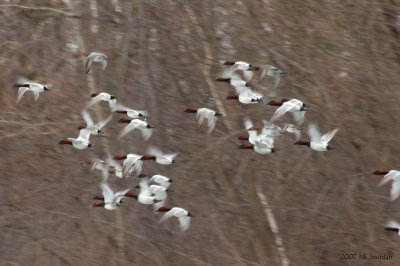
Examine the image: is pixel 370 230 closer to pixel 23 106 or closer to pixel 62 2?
pixel 23 106

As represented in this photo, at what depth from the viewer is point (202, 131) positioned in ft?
65.6

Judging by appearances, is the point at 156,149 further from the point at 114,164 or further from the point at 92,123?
the point at 114,164

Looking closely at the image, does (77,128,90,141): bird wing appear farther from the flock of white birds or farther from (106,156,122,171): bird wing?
(106,156,122,171): bird wing

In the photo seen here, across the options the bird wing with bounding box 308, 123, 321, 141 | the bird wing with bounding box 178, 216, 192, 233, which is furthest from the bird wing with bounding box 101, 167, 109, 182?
the bird wing with bounding box 308, 123, 321, 141

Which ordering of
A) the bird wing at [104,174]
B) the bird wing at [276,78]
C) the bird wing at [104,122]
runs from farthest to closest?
the bird wing at [276,78]
the bird wing at [104,122]
the bird wing at [104,174]

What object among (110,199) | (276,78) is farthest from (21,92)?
(276,78)

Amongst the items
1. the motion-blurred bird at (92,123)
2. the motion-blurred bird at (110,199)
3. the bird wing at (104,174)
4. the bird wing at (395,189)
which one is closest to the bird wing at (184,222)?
the motion-blurred bird at (110,199)

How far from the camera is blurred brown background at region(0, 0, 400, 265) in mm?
17812

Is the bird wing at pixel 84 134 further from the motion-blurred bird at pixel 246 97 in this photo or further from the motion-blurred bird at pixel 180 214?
the motion-blurred bird at pixel 246 97

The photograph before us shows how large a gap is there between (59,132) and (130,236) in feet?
11.9

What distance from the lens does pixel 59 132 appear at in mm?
19234

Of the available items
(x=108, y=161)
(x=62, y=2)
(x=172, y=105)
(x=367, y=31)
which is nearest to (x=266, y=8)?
(x=367, y=31)

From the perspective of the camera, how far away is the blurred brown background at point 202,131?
17812 mm

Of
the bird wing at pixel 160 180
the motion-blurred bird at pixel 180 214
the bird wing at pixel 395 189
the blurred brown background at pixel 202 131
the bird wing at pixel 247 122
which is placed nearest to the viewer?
the motion-blurred bird at pixel 180 214
